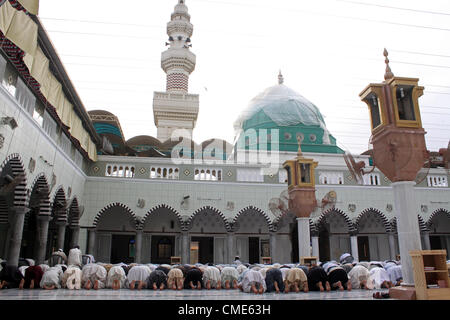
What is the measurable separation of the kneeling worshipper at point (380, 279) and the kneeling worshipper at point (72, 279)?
616 centimetres

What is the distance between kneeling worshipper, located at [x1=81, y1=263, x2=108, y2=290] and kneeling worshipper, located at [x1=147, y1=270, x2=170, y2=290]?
1.08 metres

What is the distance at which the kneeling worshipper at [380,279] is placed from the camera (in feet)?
25.2

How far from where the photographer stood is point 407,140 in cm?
529

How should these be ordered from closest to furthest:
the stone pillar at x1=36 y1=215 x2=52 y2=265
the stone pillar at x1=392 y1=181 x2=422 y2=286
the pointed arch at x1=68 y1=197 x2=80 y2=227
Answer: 1. the stone pillar at x1=392 y1=181 x2=422 y2=286
2. the stone pillar at x1=36 y1=215 x2=52 y2=265
3. the pointed arch at x1=68 y1=197 x2=80 y2=227

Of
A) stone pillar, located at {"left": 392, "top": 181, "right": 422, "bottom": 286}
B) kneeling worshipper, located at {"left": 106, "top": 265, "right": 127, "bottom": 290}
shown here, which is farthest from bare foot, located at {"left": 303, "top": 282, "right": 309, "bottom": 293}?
kneeling worshipper, located at {"left": 106, "top": 265, "right": 127, "bottom": 290}

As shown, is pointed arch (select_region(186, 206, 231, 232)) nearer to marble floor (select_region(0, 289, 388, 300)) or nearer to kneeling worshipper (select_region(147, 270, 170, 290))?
kneeling worshipper (select_region(147, 270, 170, 290))

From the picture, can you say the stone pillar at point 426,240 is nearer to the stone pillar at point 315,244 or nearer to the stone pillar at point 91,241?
the stone pillar at point 315,244

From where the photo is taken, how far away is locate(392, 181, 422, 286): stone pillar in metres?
5.02

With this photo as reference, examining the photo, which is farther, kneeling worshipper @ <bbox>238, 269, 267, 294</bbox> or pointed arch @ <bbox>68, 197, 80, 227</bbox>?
pointed arch @ <bbox>68, 197, 80, 227</bbox>

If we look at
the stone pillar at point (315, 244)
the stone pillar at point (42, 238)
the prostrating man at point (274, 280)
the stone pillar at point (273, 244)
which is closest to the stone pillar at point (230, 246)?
the stone pillar at point (273, 244)

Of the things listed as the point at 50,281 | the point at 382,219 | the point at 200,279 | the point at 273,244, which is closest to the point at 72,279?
the point at 50,281
